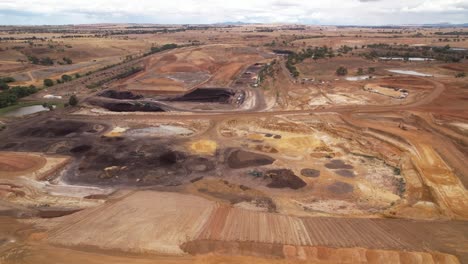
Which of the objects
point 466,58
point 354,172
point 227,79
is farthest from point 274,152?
point 466,58

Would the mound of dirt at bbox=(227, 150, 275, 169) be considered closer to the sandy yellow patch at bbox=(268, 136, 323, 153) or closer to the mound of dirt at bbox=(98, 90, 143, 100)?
the sandy yellow patch at bbox=(268, 136, 323, 153)

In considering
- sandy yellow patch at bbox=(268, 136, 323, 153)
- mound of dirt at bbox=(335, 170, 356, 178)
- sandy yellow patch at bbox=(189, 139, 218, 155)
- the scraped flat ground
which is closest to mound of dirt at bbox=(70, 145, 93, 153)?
sandy yellow patch at bbox=(189, 139, 218, 155)

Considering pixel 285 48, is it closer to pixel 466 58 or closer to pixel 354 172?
pixel 466 58

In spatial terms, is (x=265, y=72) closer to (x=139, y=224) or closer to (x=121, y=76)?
(x=121, y=76)

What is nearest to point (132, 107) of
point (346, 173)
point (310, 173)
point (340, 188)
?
point (310, 173)

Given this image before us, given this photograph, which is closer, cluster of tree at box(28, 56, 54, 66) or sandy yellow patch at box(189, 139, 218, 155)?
sandy yellow patch at box(189, 139, 218, 155)

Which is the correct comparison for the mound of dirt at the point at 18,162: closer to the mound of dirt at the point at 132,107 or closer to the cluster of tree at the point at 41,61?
the mound of dirt at the point at 132,107
